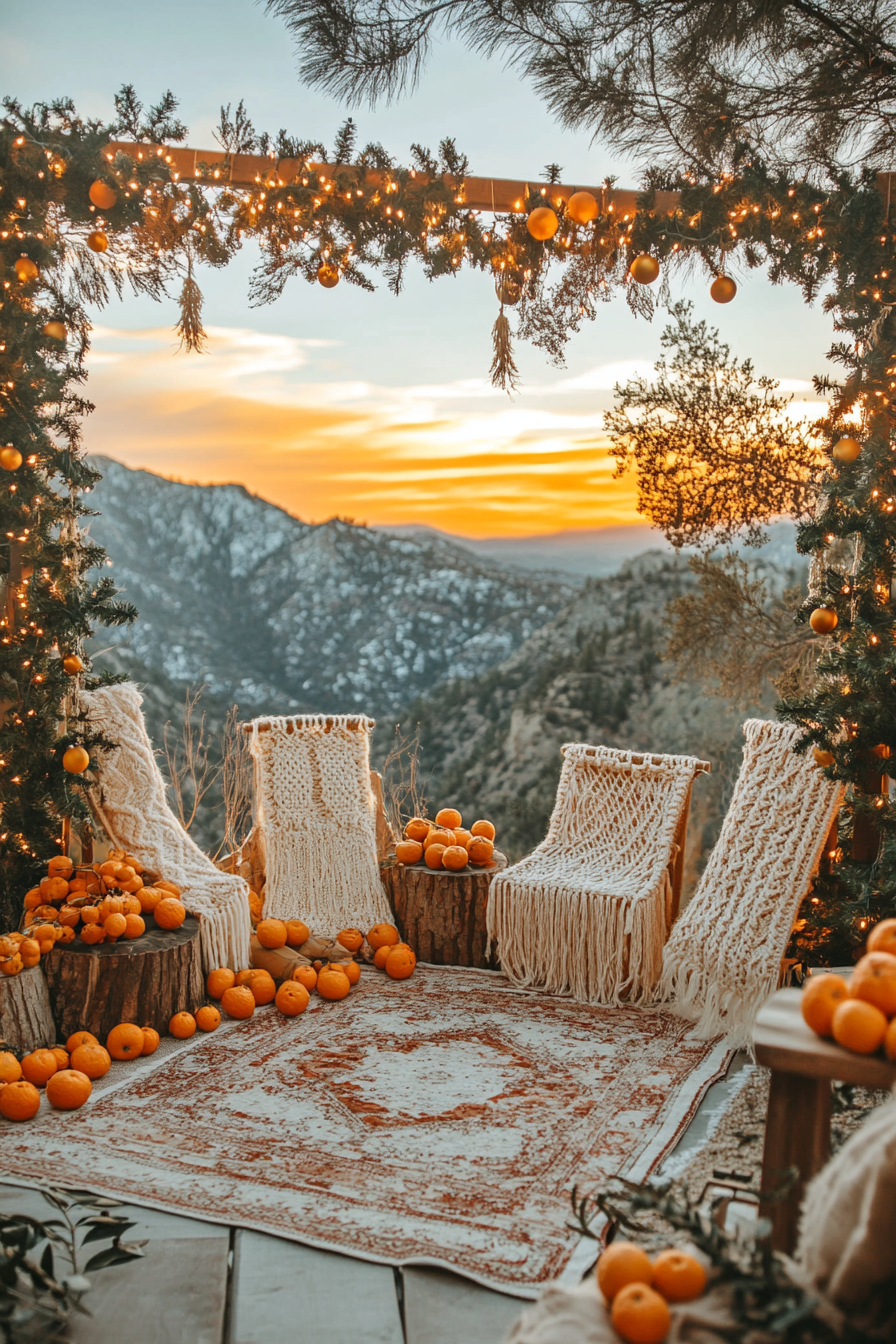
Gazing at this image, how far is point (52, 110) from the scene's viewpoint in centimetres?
326

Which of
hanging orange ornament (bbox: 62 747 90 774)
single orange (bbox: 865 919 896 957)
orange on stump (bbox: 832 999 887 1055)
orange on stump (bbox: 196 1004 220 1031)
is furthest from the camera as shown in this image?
hanging orange ornament (bbox: 62 747 90 774)

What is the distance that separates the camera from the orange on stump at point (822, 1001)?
1.45 meters

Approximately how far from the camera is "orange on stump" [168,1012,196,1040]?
118 inches

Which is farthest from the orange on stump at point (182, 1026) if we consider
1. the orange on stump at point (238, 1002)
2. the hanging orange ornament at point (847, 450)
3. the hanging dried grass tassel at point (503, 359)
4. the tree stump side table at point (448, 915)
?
the hanging orange ornament at point (847, 450)

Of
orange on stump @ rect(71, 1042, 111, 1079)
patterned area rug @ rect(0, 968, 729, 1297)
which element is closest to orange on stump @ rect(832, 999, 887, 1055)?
patterned area rug @ rect(0, 968, 729, 1297)

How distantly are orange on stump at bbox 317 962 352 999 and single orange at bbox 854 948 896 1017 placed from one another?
84.6 inches

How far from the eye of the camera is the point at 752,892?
3.27 metres

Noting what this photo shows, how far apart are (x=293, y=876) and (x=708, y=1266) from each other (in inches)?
108

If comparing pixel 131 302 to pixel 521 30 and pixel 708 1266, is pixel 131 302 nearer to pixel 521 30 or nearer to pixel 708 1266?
pixel 521 30

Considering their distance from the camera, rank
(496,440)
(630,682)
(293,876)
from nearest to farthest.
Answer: (293,876), (496,440), (630,682)

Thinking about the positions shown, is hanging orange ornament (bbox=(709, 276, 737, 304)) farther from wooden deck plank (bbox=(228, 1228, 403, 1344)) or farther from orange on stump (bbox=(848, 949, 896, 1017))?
wooden deck plank (bbox=(228, 1228, 403, 1344))

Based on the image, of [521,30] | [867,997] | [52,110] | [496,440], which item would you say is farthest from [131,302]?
[867,997]

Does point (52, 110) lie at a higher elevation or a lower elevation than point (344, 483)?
higher

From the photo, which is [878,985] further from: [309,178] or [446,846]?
[309,178]
